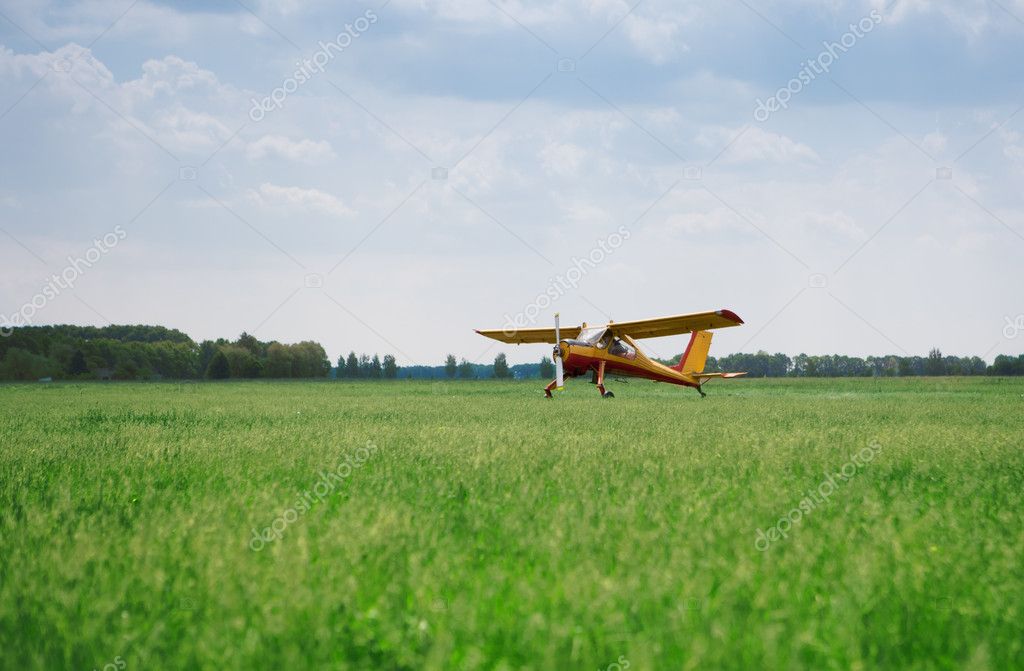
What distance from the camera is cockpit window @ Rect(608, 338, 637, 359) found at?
3139cm

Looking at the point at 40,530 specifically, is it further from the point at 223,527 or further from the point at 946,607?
the point at 946,607

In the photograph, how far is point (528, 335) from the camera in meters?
37.6

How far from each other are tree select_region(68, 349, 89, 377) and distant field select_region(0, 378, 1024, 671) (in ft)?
307


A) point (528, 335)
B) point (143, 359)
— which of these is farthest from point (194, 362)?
point (528, 335)

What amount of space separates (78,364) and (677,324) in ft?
274

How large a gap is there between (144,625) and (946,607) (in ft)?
12.6

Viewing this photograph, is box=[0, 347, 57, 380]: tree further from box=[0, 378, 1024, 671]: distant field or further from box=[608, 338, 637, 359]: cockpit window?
box=[0, 378, 1024, 671]: distant field

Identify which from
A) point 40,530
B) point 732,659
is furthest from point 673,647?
point 40,530

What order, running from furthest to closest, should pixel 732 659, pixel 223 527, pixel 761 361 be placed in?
pixel 761 361 → pixel 223 527 → pixel 732 659

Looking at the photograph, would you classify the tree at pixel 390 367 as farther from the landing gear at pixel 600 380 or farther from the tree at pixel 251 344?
the landing gear at pixel 600 380

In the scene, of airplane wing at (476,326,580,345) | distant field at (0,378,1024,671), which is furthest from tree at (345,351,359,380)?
distant field at (0,378,1024,671)

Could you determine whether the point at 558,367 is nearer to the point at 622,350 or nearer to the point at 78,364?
the point at 622,350

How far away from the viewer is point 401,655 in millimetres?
3121

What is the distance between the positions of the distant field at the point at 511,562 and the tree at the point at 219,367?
87.7 m
